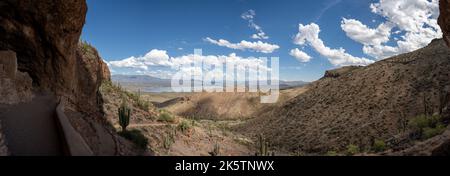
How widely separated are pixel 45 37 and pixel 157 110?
814 inches

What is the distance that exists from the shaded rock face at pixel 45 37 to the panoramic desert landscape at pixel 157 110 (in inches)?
1.6

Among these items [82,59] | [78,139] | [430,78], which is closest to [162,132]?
[82,59]

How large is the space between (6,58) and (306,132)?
35467 millimetres

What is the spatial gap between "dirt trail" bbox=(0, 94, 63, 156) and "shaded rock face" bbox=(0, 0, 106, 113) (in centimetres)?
320

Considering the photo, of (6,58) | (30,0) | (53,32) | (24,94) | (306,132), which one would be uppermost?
(30,0)

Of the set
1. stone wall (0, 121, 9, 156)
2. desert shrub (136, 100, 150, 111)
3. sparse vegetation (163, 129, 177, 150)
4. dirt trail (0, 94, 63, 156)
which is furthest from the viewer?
desert shrub (136, 100, 150, 111)

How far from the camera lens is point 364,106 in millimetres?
42219

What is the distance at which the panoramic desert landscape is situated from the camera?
10711 mm

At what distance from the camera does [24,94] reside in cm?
1204

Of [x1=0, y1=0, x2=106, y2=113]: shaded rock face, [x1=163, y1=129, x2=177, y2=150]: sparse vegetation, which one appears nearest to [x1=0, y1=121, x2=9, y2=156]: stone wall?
[x1=0, y1=0, x2=106, y2=113]: shaded rock face

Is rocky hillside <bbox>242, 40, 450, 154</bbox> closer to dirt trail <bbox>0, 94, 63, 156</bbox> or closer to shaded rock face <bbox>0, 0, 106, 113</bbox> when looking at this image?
shaded rock face <bbox>0, 0, 106, 113</bbox>

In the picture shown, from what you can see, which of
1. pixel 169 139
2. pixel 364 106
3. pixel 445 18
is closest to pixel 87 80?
pixel 169 139
